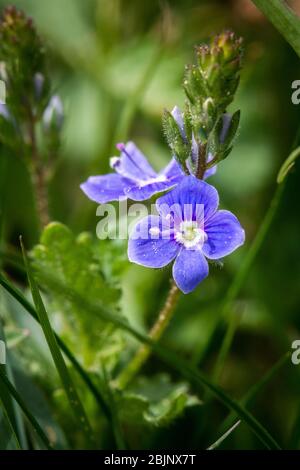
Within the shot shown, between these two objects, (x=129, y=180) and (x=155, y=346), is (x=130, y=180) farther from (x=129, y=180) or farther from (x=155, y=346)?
(x=155, y=346)

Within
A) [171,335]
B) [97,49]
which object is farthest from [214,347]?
[97,49]

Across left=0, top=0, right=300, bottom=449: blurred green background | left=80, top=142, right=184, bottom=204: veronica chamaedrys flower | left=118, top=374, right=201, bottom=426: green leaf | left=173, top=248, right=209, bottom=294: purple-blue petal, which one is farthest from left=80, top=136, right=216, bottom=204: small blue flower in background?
left=0, top=0, right=300, bottom=449: blurred green background

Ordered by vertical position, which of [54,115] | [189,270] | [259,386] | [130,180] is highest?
[54,115]

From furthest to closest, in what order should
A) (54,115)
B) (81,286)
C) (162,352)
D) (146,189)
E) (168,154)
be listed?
(168,154)
(54,115)
(81,286)
(146,189)
(162,352)

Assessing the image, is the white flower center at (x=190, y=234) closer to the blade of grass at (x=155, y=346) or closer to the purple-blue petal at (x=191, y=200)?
the purple-blue petal at (x=191, y=200)

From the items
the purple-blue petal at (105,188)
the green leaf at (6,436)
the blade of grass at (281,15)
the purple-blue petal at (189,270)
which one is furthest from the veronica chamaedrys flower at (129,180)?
the green leaf at (6,436)

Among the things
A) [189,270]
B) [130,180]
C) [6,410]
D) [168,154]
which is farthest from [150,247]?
[168,154]
